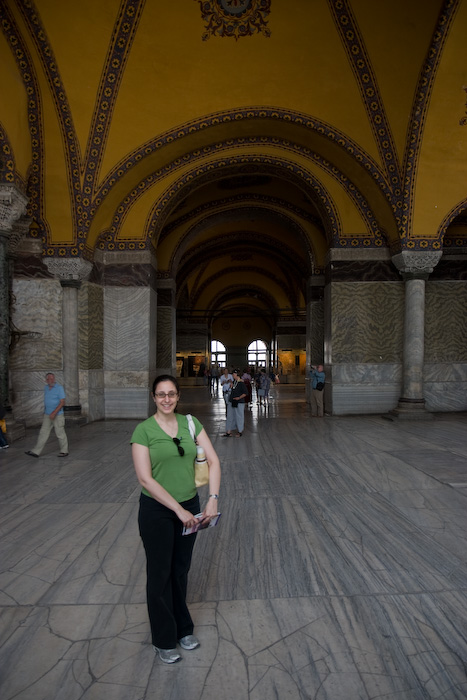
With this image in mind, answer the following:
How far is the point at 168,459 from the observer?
6.56ft

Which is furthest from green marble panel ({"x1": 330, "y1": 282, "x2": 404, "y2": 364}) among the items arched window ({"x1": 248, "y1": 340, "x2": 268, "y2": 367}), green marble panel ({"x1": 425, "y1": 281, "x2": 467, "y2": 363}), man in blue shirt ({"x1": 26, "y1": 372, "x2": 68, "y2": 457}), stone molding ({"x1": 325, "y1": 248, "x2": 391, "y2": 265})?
arched window ({"x1": 248, "y1": 340, "x2": 268, "y2": 367})

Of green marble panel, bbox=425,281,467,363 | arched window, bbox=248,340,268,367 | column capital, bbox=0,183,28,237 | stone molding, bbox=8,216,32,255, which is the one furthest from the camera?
arched window, bbox=248,340,268,367

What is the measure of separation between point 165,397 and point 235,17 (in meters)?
8.82

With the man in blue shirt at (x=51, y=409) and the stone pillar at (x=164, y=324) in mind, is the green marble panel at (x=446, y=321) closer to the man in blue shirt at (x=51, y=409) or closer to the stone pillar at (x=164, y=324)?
the stone pillar at (x=164, y=324)

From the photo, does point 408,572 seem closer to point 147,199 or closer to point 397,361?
point 397,361

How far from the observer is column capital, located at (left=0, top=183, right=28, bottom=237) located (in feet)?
23.9

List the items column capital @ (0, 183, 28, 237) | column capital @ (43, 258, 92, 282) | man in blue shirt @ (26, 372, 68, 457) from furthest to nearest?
column capital @ (43, 258, 92, 282) < column capital @ (0, 183, 28, 237) < man in blue shirt @ (26, 372, 68, 457)

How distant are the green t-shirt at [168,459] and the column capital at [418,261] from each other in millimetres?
9313

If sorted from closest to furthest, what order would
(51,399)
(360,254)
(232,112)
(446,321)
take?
1. (51,399)
2. (232,112)
3. (360,254)
4. (446,321)

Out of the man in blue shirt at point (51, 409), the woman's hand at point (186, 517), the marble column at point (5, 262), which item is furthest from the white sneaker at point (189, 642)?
the marble column at point (5, 262)

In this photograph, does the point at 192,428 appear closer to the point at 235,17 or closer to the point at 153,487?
the point at 153,487

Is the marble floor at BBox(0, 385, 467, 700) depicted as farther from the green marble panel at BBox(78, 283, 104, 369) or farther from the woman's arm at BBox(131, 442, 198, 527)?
the green marble panel at BBox(78, 283, 104, 369)

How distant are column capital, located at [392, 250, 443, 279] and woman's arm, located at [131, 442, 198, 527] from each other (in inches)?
372

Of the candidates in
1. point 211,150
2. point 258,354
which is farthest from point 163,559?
point 258,354
